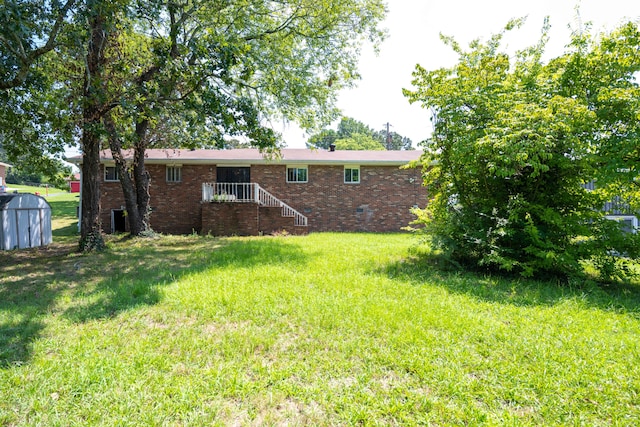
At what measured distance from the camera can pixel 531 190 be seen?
649cm

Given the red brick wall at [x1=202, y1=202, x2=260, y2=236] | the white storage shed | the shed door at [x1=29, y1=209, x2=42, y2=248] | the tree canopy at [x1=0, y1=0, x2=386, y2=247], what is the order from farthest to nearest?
the red brick wall at [x1=202, y1=202, x2=260, y2=236]
the shed door at [x1=29, y1=209, x2=42, y2=248]
the white storage shed
the tree canopy at [x1=0, y1=0, x2=386, y2=247]

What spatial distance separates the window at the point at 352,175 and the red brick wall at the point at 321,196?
0.17m

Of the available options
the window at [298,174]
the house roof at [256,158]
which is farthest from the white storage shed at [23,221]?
the window at [298,174]

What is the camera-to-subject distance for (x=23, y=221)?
10.7 metres

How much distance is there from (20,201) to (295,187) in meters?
10.0

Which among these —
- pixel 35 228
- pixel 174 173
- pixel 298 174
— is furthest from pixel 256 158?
pixel 35 228

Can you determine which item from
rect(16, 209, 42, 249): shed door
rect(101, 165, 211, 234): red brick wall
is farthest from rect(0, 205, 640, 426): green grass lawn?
rect(101, 165, 211, 234): red brick wall

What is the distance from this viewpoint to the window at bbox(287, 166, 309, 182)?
51.1ft

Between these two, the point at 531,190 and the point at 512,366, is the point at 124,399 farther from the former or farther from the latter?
the point at 531,190

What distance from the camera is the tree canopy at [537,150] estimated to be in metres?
5.43

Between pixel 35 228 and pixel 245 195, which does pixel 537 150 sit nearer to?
pixel 245 195

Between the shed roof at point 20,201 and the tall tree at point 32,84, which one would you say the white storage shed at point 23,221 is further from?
the tall tree at point 32,84

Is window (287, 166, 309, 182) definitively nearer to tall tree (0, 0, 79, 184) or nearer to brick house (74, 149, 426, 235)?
brick house (74, 149, 426, 235)

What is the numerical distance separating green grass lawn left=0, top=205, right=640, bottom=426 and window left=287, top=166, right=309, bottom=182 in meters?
10.1
